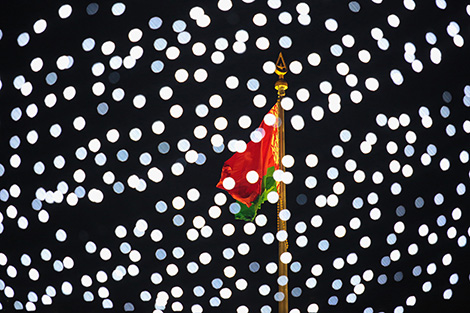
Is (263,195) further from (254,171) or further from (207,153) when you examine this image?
(207,153)

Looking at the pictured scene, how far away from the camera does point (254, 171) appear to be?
424 cm

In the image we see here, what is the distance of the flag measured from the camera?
4180 millimetres

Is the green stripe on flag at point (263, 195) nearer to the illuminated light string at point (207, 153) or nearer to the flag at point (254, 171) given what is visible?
the flag at point (254, 171)

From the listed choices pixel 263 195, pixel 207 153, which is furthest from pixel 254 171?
pixel 207 153

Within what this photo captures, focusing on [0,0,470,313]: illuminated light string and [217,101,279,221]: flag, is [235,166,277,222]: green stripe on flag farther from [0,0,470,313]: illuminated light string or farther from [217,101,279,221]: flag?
[0,0,470,313]: illuminated light string

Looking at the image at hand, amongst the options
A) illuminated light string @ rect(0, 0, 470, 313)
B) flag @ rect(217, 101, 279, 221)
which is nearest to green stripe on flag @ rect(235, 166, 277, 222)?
flag @ rect(217, 101, 279, 221)

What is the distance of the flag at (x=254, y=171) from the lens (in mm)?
4180

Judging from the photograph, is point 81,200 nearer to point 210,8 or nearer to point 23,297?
point 23,297

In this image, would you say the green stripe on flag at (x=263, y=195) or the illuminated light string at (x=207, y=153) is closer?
the green stripe on flag at (x=263, y=195)

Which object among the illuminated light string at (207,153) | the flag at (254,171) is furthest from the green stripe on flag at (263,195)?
the illuminated light string at (207,153)

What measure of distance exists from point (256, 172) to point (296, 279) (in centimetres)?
427

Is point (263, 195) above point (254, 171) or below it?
below

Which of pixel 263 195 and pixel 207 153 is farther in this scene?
pixel 207 153

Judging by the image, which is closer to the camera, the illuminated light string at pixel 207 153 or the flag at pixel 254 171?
the flag at pixel 254 171
